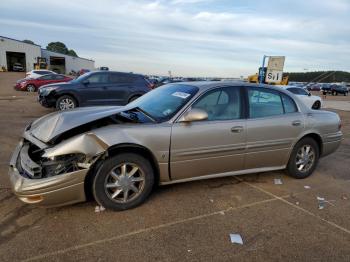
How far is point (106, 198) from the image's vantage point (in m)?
3.70

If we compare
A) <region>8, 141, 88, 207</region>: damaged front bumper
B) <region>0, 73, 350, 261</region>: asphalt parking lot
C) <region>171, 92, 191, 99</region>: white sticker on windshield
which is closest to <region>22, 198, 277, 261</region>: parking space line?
<region>0, 73, 350, 261</region>: asphalt parking lot

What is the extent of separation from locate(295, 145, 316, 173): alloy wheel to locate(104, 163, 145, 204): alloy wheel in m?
2.69

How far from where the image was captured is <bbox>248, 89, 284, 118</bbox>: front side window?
4.65 meters

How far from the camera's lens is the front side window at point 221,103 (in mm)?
4309

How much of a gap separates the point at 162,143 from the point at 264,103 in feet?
5.99

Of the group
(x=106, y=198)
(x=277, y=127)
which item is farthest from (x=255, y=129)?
(x=106, y=198)

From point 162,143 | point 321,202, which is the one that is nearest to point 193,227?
point 162,143

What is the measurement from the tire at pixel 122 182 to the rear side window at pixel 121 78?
29.1ft

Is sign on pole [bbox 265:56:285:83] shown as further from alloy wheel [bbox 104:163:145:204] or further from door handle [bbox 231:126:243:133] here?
alloy wheel [bbox 104:163:145:204]

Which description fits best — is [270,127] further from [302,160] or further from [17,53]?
[17,53]

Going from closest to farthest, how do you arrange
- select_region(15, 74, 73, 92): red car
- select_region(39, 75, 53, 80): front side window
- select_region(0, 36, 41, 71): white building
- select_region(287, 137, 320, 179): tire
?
select_region(287, 137, 320, 179): tire → select_region(15, 74, 73, 92): red car → select_region(39, 75, 53, 80): front side window → select_region(0, 36, 41, 71): white building

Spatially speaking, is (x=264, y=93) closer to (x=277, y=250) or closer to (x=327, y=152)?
(x=327, y=152)

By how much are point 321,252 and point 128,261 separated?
1850 millimetres

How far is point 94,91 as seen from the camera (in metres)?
11.8
